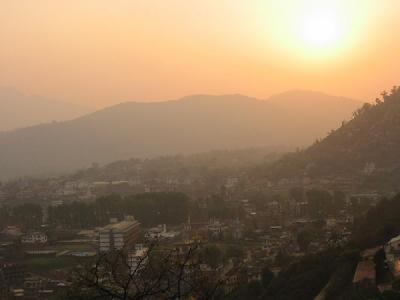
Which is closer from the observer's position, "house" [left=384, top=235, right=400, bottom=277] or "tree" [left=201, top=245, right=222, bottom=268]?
"house" [left=384, top=235, right=400, bottom=277]

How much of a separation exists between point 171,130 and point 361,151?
8728 centimetres

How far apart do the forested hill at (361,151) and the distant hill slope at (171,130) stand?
2254 inches

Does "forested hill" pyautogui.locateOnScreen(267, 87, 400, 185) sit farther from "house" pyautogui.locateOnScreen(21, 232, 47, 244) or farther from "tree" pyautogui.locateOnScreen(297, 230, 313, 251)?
"house" pyautogui.locateOnScreen(21, 232, 47, 244)

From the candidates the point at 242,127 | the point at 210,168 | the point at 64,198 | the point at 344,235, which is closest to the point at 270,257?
the point at 344,235

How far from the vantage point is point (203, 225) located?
2914cm

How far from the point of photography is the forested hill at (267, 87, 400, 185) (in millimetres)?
38772

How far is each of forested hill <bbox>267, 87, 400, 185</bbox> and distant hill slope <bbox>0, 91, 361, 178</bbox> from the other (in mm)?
57243

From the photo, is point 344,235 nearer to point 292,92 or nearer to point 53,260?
point 53,260

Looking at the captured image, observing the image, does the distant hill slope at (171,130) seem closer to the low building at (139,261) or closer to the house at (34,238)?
the house at (34,238)

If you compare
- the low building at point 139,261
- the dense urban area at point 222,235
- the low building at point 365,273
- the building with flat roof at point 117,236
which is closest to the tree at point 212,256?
the dense urban area at point 222,235

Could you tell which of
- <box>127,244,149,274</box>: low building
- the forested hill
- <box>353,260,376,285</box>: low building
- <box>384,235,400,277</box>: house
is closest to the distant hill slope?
the forested hill

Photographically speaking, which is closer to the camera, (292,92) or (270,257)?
(270,257)

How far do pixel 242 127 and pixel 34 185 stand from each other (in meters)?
71.5

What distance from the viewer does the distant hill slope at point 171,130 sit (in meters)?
112
